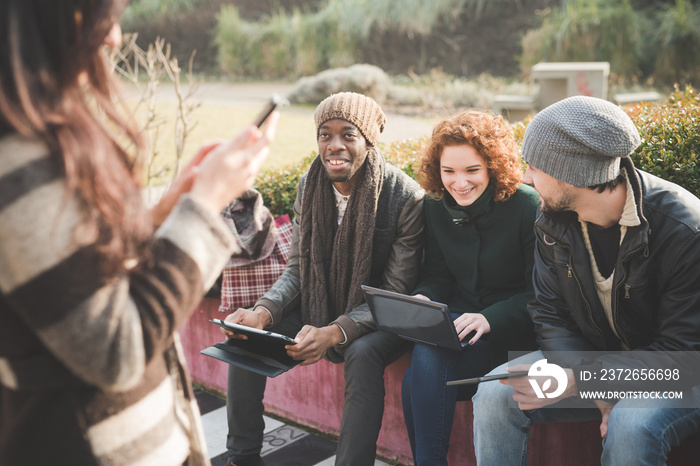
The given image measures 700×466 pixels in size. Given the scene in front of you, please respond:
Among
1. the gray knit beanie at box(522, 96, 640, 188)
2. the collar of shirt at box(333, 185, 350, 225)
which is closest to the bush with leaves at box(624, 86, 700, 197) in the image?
the gray knit beanie at box(522, 96, 640, 188)

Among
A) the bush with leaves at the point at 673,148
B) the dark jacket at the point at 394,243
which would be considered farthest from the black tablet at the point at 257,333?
the bush with leaves at the point at 673,148

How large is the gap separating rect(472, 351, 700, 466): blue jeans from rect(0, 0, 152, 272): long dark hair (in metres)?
1.68

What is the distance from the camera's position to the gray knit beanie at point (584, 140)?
2281 mm

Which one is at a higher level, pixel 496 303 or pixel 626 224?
pixel 626 224

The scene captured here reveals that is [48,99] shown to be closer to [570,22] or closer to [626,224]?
[626,224]

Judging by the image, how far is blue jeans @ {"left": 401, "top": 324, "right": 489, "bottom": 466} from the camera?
257 cm

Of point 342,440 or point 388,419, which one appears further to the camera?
point 388,419

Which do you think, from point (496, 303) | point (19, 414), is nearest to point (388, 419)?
point (496, 303)

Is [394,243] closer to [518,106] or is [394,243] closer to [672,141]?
[672,141]

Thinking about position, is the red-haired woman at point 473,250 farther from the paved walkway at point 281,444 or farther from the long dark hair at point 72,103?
the long dark hair at point 72,103

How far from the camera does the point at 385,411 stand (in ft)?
10.5

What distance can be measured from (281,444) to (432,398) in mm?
1161

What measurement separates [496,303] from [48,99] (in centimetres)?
219

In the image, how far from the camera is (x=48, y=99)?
3.69 ft
